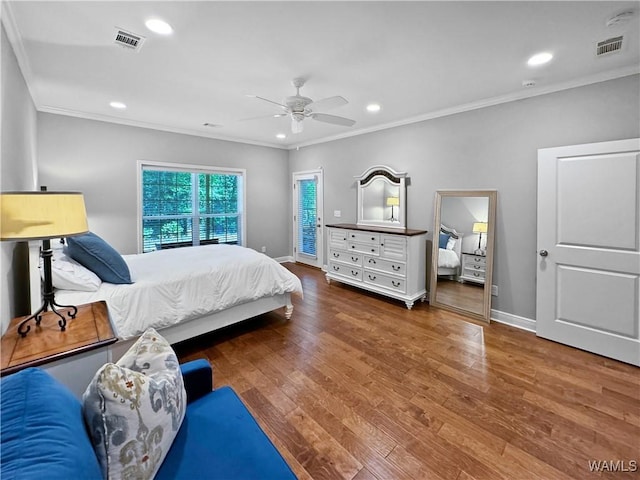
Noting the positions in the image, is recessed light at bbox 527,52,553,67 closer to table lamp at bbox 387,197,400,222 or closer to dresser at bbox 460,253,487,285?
dresser at bbox 460,253,487,285

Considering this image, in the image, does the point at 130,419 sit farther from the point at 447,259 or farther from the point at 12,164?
the point at 447,259

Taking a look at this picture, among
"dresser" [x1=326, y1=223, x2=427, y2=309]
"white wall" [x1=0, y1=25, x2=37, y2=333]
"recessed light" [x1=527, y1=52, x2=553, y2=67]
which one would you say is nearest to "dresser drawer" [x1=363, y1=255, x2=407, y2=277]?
"dresser" [x1=326, y1=223, x2=427, y2=309]

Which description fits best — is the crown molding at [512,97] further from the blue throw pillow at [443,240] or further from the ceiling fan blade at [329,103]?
the ceiling fan blade at [329,103]

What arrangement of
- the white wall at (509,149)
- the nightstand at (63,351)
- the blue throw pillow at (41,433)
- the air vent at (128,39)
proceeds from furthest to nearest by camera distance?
the white wall at (509,149)
the air vent at (128,39)
the nightstand at (63,351)
the blue throw pillow at (41,433)

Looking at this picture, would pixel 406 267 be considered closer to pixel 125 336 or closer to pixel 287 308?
pixel 287 308

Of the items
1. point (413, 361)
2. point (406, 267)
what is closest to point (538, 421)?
point (413, 361)

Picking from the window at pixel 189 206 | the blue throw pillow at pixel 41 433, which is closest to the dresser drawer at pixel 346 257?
the window at pixel 189 206

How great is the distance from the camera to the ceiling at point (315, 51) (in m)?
1.88

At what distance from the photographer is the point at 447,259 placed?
3932 millimetres

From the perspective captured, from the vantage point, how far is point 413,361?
8.63 ft

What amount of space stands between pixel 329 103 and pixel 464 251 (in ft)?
8.19

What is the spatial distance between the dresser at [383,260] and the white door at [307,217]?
1173 millimetres

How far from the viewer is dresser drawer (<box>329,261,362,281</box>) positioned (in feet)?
14.9

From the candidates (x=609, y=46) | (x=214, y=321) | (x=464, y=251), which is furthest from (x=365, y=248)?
(x=609, y=46)
